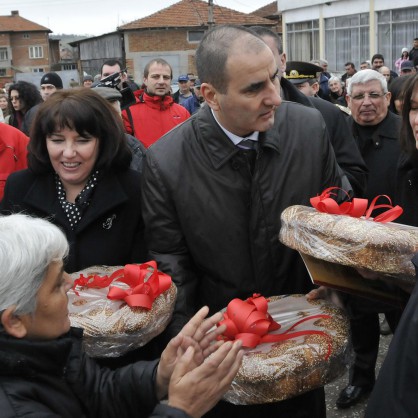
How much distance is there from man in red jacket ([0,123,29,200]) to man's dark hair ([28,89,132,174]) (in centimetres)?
147

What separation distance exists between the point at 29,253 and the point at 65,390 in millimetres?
464

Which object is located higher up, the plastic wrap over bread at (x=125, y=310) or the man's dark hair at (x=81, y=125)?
the man's dark hair at (x=81, y=125)

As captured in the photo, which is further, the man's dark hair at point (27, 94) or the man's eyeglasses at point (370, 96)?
the man's dark hair at point (27, 94)

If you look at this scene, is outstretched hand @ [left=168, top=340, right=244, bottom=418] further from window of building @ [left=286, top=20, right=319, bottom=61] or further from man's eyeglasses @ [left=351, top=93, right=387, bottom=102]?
window of building @ [left=286, top=20, right=319, bottom=61]

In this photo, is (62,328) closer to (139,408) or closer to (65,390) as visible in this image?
(65,390)

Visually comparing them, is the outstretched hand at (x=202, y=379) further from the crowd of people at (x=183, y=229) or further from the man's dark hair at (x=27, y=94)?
the man's dark hair at (x=27, y=94)

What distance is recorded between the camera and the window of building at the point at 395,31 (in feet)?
66.4

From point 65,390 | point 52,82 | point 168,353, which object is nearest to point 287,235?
point 168,353

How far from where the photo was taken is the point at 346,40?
2420cm

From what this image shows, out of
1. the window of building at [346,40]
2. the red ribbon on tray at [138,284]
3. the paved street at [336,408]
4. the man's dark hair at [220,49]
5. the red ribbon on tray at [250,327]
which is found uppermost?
the window of building at [346,40]

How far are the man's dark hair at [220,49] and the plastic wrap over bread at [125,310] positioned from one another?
2.64 feet

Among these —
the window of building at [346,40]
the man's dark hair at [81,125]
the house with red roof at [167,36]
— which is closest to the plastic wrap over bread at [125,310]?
the man's dark hair at [81,125]

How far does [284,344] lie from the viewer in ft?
7.06

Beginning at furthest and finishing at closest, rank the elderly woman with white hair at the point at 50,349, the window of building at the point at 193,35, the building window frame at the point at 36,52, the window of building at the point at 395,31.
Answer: the building window frame at the point at 36,52 < the window of building at the point at 193,35 < the window of building at the point at 395,31 < the elderly woman with white hair at the point at 50,349
